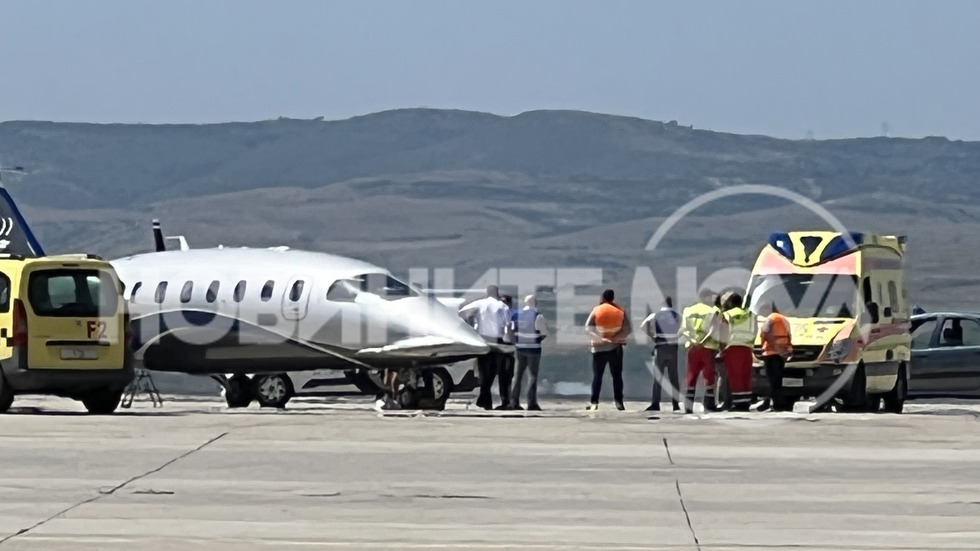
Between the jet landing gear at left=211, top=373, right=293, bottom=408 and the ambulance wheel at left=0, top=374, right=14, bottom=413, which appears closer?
the ambulance wheel at left=0, top=374, right=14, bottom=413

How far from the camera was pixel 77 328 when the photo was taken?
24.6m

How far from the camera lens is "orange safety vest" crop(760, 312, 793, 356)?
2600cm

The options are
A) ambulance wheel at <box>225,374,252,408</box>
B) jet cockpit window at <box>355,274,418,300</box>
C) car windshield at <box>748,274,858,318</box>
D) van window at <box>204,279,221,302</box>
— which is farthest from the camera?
ambulance wheel at <box>225,374,252,408</box>

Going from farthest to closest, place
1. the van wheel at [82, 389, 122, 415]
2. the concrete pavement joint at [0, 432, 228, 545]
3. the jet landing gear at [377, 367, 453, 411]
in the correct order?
1. the jet landing gear at [377, 367, 453, 411]
2. the van wheel at [82, 389, 122, 415]
3. the concrete pavement joint at [0, 432, 228, 545]

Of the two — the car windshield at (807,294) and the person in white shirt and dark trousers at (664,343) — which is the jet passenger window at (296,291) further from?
the car windshield at (807,294)

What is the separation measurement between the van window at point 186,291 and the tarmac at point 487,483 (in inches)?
264

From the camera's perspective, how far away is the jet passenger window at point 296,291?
28.7 metres

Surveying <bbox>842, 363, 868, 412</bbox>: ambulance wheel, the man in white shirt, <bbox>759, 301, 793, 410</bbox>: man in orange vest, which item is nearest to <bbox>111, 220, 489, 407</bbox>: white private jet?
the man in white shirt

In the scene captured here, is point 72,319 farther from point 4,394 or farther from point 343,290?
point 343,290

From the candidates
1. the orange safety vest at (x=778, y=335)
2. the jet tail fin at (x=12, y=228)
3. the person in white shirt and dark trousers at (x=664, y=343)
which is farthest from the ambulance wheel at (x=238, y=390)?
the orange safety vest at (x=778, y=335)

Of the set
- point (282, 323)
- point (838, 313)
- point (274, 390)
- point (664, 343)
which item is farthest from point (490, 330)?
point (838, 313)

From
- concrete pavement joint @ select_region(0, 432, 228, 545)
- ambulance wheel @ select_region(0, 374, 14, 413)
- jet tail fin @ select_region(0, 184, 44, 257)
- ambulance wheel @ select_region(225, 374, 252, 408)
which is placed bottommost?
ambulance wheel @ select_region(225, 374, 252, 408)

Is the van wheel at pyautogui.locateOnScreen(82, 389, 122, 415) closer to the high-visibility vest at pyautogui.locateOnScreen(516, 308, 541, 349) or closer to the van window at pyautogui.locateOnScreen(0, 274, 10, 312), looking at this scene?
the van window at pyautogui.locateOnScreen(0, 274, 10, 312)

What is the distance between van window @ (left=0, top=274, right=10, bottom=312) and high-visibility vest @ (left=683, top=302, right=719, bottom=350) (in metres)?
8.60
